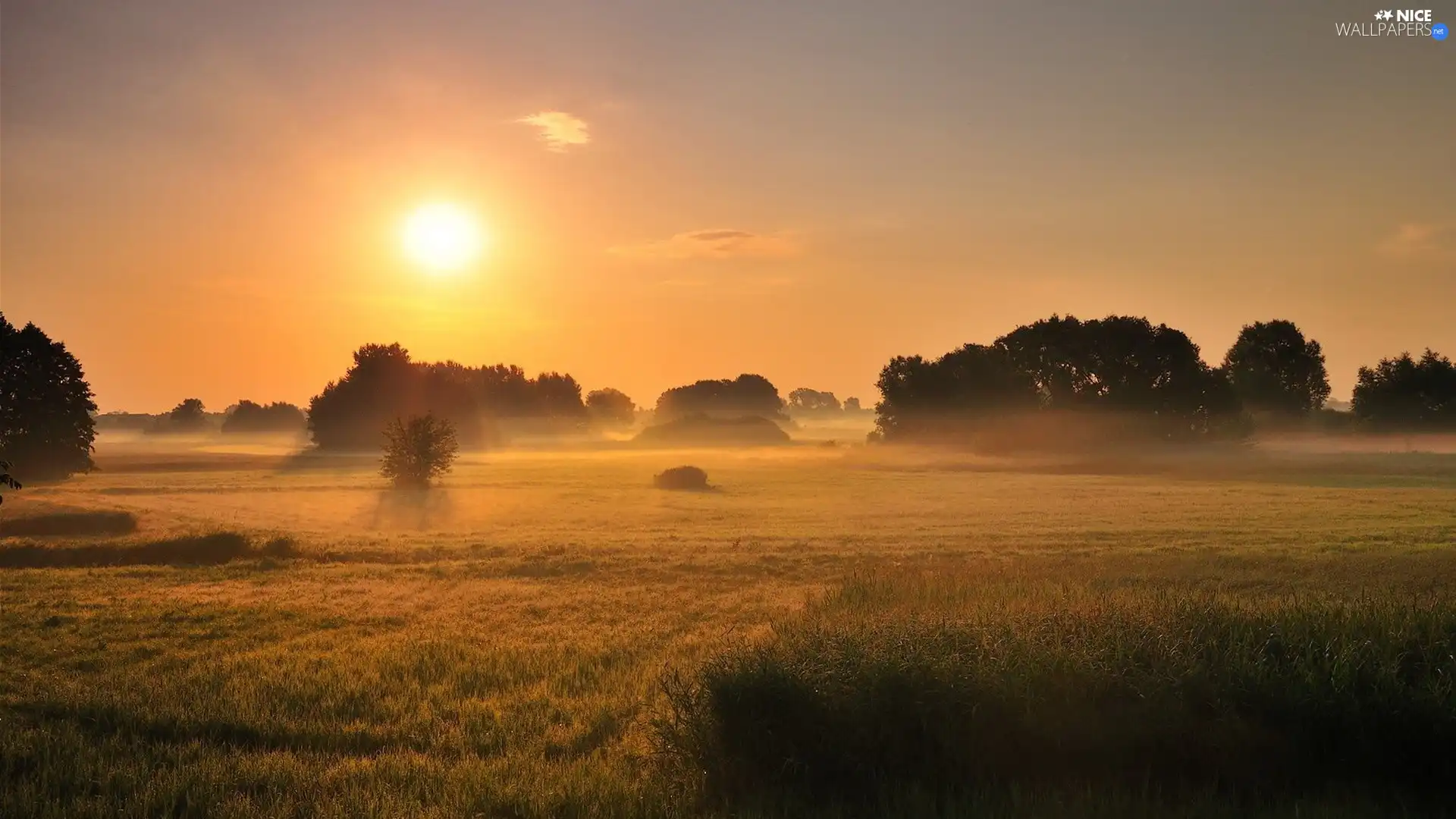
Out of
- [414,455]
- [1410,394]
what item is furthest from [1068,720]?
[1410,394]

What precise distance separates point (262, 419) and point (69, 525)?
13392 cm

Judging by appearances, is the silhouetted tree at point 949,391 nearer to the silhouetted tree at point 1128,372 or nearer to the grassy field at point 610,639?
the silhouetted tree at point 1128,372

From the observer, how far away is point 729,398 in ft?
597

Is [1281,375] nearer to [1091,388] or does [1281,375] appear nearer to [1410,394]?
[1410,394]

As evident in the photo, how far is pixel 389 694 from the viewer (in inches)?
466

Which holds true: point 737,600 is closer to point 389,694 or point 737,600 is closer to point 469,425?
point 389,694

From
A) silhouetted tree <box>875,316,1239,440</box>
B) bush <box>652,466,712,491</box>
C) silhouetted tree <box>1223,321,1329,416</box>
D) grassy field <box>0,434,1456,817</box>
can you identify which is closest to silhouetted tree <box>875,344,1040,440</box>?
silhouetted tree <box>875,316,1239,440</box>

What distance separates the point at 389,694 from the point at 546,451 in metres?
100

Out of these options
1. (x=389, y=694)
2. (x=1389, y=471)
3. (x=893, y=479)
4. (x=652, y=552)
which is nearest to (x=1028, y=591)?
(x=389, y=694)

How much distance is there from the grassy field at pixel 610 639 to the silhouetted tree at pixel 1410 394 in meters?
59.3

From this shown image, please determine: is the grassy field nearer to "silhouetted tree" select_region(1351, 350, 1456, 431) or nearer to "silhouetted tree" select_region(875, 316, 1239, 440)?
"silhouetted tree" select_region(875, 316, 1239, 440)

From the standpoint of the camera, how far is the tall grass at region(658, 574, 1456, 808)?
819 cm

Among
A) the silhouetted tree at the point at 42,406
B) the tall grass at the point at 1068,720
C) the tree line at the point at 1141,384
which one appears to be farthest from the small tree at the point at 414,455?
the tree line at the point at 1141,384

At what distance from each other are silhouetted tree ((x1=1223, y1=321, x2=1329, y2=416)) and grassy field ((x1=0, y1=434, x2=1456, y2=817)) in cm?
6523
